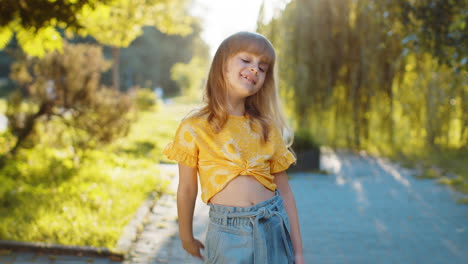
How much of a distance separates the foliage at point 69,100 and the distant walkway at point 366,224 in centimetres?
166

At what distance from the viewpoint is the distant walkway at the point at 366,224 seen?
14.5 feet

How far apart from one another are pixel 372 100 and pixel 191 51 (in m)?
44.3

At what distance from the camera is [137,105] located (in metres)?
10.5

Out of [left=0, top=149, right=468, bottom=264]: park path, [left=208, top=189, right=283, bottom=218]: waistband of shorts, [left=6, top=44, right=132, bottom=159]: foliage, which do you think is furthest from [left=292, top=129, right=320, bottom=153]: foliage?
[left=208, top=189, right=283, bottom=218]: waistband of shorts

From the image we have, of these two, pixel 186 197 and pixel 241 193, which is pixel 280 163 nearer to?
pixel 241 193

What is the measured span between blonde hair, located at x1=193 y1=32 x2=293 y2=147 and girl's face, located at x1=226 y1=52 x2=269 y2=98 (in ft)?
0.09

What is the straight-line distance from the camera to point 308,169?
9.28m

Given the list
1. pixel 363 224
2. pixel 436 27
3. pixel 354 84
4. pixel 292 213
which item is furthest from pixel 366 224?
pixel 354 84

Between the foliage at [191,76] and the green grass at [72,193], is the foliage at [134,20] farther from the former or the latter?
the foliage at [191,76]

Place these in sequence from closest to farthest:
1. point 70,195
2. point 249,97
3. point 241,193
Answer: point 241,193 < point 249,97 < point 70,195

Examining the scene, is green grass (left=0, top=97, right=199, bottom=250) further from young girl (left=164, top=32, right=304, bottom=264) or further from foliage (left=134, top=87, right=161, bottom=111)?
foliage (left=134, top=87, right=161, bottom=111)

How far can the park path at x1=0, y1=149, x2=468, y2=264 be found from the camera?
4422 mm

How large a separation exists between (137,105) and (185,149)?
861 cm

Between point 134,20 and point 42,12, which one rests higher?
point 134,20
